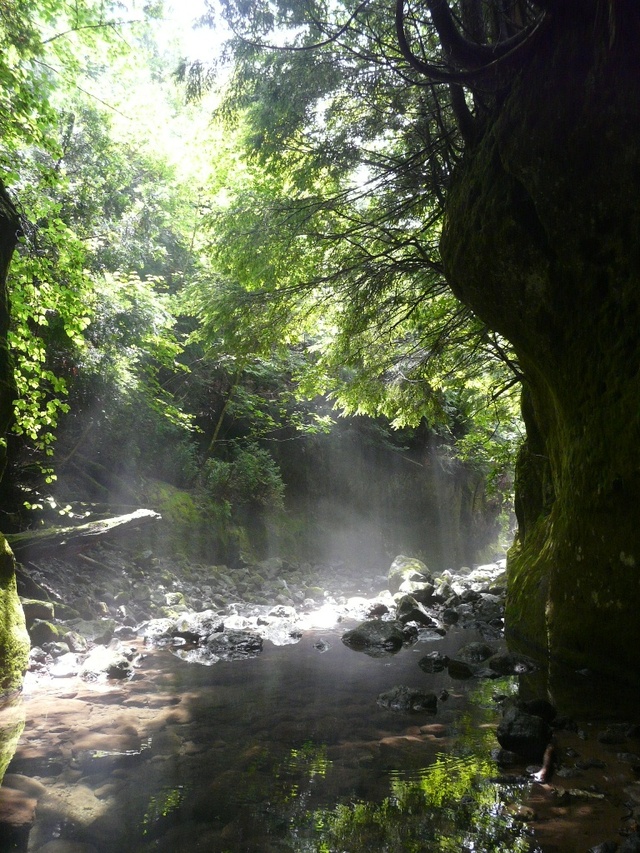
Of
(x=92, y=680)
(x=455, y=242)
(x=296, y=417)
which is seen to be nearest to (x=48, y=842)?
(x=92, y=680)

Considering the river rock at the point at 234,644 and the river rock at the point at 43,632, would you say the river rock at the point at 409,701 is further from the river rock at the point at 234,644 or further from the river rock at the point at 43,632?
the river rock at the point at 43,632

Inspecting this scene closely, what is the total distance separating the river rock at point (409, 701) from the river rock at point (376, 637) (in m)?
2.34

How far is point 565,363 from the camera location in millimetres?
5340

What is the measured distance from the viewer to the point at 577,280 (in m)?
4.90

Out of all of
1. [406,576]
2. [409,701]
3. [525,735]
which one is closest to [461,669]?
[409,701]

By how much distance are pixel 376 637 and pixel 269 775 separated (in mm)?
4295

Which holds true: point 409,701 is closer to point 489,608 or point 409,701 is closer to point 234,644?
point 234,644

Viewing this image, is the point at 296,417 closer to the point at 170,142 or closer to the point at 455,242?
the point at 170,142

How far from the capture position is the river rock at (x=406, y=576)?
42.0ft

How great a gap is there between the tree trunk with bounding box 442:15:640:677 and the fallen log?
6.34 metres

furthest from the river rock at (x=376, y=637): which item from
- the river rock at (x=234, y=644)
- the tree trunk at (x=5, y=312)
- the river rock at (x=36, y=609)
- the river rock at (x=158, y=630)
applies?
the tree trunk at (x=5, y=312)

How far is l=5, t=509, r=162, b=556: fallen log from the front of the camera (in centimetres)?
762

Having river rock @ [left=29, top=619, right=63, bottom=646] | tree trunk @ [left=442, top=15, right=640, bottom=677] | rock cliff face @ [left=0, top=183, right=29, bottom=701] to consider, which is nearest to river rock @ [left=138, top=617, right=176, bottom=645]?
river rock @ [left=29, top=619, right=63, bottom=646]

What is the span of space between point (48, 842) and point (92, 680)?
295cm
